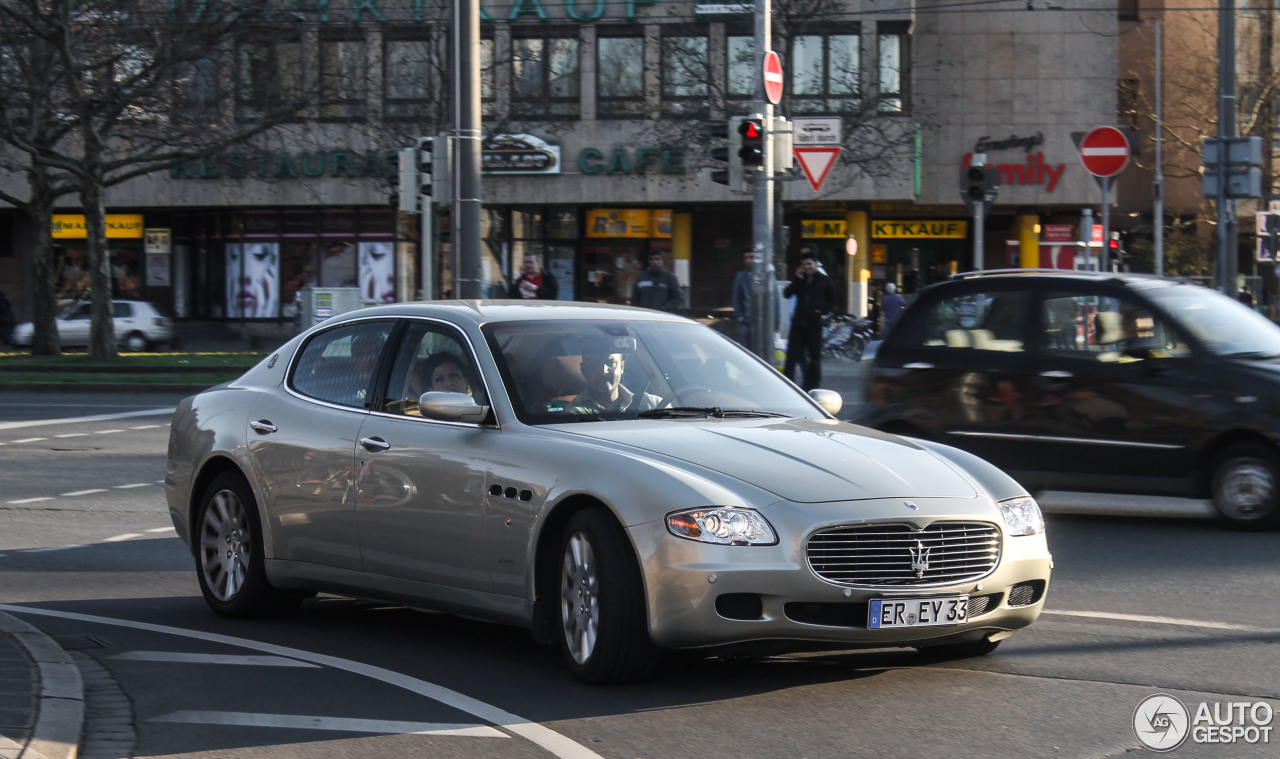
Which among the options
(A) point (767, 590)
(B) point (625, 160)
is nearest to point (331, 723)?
(A) point (767, 590)

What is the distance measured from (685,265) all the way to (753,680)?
124 feet

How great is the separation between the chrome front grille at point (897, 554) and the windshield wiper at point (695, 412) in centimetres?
113

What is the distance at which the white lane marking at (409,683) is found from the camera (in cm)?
503

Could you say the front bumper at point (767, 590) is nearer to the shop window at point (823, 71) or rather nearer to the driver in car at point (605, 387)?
the driver in car at point (605, 387)

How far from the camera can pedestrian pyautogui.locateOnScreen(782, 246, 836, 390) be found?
720 inches

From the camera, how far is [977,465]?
6.32 m

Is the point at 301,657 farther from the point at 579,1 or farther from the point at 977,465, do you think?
the point at 579,1

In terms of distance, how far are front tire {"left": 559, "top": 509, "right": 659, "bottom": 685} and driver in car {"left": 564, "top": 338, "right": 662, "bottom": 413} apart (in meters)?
0.74

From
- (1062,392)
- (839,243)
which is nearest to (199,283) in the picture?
Answer: (839,243)

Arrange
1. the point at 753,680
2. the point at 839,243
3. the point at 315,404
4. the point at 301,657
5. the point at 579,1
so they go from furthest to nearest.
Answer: the point at 839,243
the point at 579,1
the point at 315,404
the point at 301,657
the point at 753,680

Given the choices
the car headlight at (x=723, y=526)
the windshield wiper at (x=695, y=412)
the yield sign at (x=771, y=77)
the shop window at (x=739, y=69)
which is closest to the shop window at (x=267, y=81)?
the shop window at (x=739, y=69)

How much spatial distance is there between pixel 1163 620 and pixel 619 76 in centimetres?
3510

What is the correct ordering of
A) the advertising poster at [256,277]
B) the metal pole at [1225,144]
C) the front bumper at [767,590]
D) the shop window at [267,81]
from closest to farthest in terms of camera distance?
1. the front bumper at [767,590]
2. the metal pole at [1225,144]
3. the shop window at [267,81]
4. the advertising poster at [256,277]

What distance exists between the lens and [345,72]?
129ft
